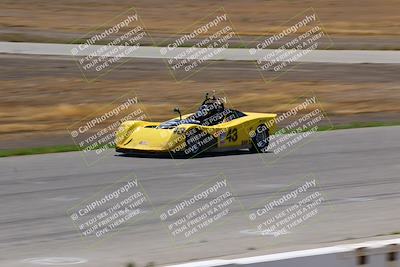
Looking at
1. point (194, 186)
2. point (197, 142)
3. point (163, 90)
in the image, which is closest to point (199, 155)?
point (197, 142)

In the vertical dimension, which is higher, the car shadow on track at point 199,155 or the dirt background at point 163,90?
the dirt background at point 163,90

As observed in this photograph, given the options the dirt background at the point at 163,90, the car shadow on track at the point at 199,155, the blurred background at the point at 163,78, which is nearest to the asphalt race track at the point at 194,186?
the car shadow on track at the point at 199,155

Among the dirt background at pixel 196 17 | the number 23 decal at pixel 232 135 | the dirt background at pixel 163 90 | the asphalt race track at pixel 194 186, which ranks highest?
the dirt background at pixel 196 17

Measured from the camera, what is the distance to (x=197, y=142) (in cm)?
1828

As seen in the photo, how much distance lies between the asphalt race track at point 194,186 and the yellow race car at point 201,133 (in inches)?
9.3

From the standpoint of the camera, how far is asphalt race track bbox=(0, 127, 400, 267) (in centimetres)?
1105

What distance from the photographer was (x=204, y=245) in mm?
11398

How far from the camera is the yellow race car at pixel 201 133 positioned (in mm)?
18109

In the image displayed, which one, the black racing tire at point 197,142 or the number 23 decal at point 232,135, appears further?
the number 23 decal at point 232,135

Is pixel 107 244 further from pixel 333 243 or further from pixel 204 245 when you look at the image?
pixel 333 243

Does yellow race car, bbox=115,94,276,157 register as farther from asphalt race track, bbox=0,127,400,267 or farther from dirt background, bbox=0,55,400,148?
dirt background, bbox=0,55,400,148

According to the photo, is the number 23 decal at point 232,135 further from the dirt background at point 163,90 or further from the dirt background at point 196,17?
the dirt background at point 196,17

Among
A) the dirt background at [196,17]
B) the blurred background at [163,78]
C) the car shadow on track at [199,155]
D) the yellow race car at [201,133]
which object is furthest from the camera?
the dirt background at [196,17]

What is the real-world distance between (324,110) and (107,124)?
6231 millimetres
